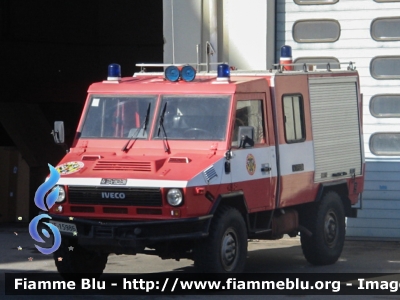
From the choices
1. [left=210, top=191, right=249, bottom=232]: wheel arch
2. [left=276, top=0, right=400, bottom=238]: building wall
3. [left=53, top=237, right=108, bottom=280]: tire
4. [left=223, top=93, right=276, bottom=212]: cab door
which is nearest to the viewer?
[left=210, top=191, right=249, bottom=232]: wheel arch

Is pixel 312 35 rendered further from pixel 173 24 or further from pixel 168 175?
pixel 168 175

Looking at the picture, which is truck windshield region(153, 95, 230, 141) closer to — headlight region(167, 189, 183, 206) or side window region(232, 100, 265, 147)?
side window region(232, 100, 265, 147)

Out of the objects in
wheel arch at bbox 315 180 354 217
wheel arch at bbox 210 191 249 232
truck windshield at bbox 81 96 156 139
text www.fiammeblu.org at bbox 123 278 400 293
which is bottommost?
text www.fiammeblu.org at bbox 123 278 400 293

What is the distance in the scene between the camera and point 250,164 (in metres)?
10.0

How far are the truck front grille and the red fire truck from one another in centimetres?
1

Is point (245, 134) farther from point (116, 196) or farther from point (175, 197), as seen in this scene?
point (116, 196)

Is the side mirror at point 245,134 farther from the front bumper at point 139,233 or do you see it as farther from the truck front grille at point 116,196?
the truck front grille at point 116,196

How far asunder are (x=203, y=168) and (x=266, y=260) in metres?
3.36

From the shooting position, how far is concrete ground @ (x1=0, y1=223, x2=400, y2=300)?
36.9 ft

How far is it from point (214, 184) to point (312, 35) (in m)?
6.01

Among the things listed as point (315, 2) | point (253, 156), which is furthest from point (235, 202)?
point (315, 2)

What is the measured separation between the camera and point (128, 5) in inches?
912

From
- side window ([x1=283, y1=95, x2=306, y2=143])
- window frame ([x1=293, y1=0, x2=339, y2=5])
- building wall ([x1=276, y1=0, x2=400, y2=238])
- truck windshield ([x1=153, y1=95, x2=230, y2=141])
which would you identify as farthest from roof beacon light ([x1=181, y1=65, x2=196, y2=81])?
window frame ([x1=293, y1=0, x2=339, y2=5])

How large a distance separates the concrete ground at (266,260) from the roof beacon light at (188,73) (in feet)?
7.81
